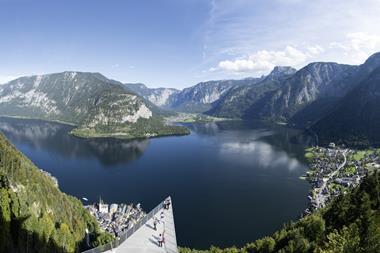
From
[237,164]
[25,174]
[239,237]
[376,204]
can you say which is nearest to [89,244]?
[25,174]

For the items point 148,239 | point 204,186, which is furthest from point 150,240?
point 204,186

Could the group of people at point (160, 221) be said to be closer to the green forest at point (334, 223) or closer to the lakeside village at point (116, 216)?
the green forest at point (334, 223)

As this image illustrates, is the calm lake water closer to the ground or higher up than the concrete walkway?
closer to the ground

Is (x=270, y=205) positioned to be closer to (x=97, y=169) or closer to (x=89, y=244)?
(x=89, y=244)

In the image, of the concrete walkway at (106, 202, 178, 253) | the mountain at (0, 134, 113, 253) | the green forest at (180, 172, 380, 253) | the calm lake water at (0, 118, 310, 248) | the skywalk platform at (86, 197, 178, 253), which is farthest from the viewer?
the calm lake water at (0, 118, 310, 248)

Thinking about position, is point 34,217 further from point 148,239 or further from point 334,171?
point 334,171

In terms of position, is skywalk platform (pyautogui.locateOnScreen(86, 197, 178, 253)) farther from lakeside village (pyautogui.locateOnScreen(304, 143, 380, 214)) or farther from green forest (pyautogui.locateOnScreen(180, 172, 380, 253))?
lakeside village (pyautogui.locateOnScreen(304, 143, 380, 214))

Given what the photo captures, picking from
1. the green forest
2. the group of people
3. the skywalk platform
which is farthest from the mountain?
the skywalk platform
